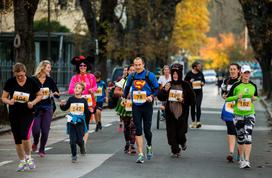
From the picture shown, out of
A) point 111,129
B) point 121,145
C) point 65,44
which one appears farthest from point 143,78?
point 65,44

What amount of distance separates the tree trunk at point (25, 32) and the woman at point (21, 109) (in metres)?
10.7

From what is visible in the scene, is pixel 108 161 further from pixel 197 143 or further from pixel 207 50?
pixel 207 50

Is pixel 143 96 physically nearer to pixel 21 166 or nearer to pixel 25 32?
pixel 21 166

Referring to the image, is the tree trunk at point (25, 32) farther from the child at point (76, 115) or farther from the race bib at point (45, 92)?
the child at point (76, 115)

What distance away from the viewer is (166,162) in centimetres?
1342

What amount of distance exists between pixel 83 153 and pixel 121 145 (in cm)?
219

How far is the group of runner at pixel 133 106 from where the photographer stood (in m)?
12.3

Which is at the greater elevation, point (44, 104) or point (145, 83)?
point (145, 83)

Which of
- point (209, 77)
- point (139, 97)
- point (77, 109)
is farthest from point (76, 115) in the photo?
point (209, 77)

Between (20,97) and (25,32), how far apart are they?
36.9 ft

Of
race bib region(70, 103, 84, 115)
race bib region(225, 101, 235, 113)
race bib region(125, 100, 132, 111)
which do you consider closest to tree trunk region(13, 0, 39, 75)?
race bib region(125, 100, 132, 111)

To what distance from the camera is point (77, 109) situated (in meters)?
13.8

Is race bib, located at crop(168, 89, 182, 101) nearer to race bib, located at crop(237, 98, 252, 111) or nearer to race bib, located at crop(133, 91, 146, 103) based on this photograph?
race bib, located at crop(133, 91, 146, 103)

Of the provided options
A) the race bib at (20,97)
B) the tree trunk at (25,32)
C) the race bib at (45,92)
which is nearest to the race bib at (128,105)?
the race bib at (45,92)
